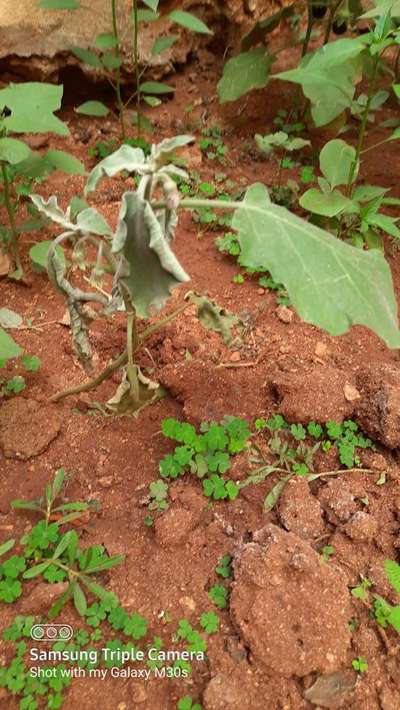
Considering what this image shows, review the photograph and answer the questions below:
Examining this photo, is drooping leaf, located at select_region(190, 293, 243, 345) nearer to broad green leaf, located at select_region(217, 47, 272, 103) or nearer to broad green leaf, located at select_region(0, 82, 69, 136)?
broad green leaf, located at select_region(0, 82, 69, 136)

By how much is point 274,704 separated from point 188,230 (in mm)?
2048

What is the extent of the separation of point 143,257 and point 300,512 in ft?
2.97

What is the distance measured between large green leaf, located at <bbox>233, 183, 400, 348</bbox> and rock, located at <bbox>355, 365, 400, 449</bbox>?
17.7 inches

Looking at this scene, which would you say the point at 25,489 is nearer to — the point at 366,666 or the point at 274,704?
the point at 274,704

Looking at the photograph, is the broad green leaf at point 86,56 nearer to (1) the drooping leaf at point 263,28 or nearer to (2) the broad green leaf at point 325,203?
(1) the drooping leaf at point 263,28

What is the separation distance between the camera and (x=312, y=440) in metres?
2.07

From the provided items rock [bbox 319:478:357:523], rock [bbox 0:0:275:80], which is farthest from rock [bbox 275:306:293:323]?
rock [bbox 0:0:275:80]

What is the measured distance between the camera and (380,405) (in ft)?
6.59

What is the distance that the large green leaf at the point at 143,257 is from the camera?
1406 mm

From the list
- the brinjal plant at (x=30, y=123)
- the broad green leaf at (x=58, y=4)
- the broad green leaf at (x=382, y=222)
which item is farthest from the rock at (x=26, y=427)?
the broad green leaf at (x=58, y=4)

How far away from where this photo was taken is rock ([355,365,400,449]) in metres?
1.97

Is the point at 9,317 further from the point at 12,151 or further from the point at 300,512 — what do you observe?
the point at 300,512

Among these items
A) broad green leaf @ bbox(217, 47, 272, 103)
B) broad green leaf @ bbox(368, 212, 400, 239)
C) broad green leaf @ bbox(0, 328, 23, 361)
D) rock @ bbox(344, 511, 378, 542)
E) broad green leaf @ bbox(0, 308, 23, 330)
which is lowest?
rock @ bbox(344, 511, 378, 542)

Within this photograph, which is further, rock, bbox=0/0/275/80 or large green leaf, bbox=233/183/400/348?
rock, bbox=0/0/275/80
